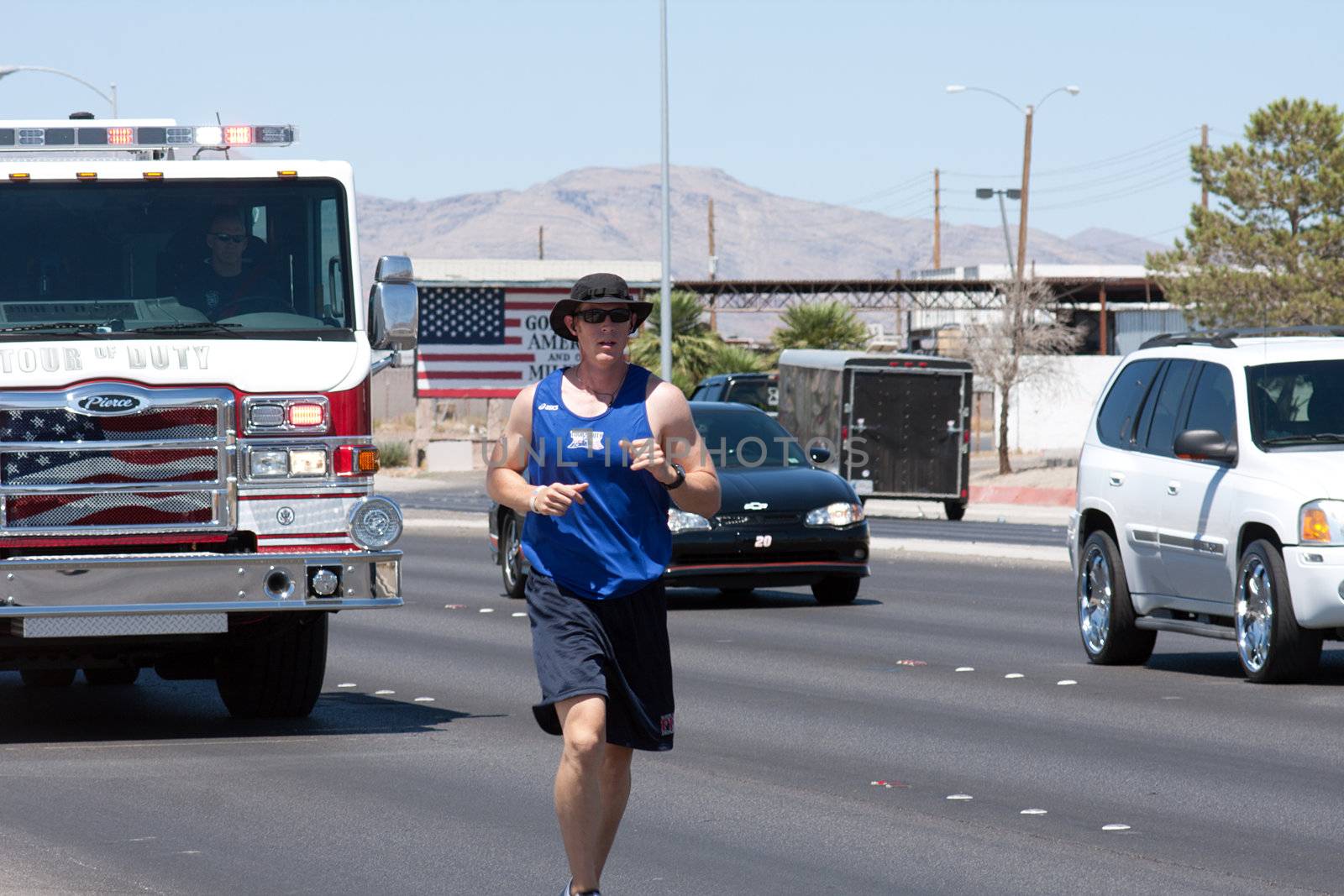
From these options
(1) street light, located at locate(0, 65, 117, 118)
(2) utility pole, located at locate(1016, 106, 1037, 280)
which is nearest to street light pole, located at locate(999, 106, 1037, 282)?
(2) utility pole, located at locate(1016, 106, 1037, 280)

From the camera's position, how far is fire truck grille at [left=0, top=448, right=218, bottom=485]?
34.3 feet

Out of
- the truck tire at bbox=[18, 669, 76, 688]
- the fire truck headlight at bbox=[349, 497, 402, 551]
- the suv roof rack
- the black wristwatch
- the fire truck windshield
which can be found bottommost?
the truck tire at bbox=[18, 669, 76, 688]

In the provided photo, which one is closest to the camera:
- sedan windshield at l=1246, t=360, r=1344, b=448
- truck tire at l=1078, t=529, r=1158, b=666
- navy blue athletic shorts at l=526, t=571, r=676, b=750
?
navy blue athletic shorts at l=526, t=571, r=676, b=750

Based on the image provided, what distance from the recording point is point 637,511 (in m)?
6.69

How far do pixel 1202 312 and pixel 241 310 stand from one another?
135ft

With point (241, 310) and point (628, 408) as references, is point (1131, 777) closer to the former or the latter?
point (628, 408)

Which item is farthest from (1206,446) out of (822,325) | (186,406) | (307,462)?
(822,325)

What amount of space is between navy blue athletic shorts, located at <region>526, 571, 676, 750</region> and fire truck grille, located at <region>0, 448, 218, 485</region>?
4.31 m

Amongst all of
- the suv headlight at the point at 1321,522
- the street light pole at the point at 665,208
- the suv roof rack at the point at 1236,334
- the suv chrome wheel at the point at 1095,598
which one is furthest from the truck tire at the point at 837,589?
the street light pole at the point at 665,208

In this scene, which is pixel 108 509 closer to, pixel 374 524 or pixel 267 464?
pixel 267 464

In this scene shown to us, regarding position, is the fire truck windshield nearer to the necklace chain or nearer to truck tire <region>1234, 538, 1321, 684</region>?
the necklace chain

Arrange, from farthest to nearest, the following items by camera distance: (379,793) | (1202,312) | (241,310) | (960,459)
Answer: (1202,312) → (960,459) → (241,310) → (379,793)

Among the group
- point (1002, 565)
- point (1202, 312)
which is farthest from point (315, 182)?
point (1202, 312)

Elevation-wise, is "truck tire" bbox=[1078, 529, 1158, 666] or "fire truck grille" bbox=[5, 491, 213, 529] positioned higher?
"fire truck grille" bbox=[5, 491, 213, 529]
